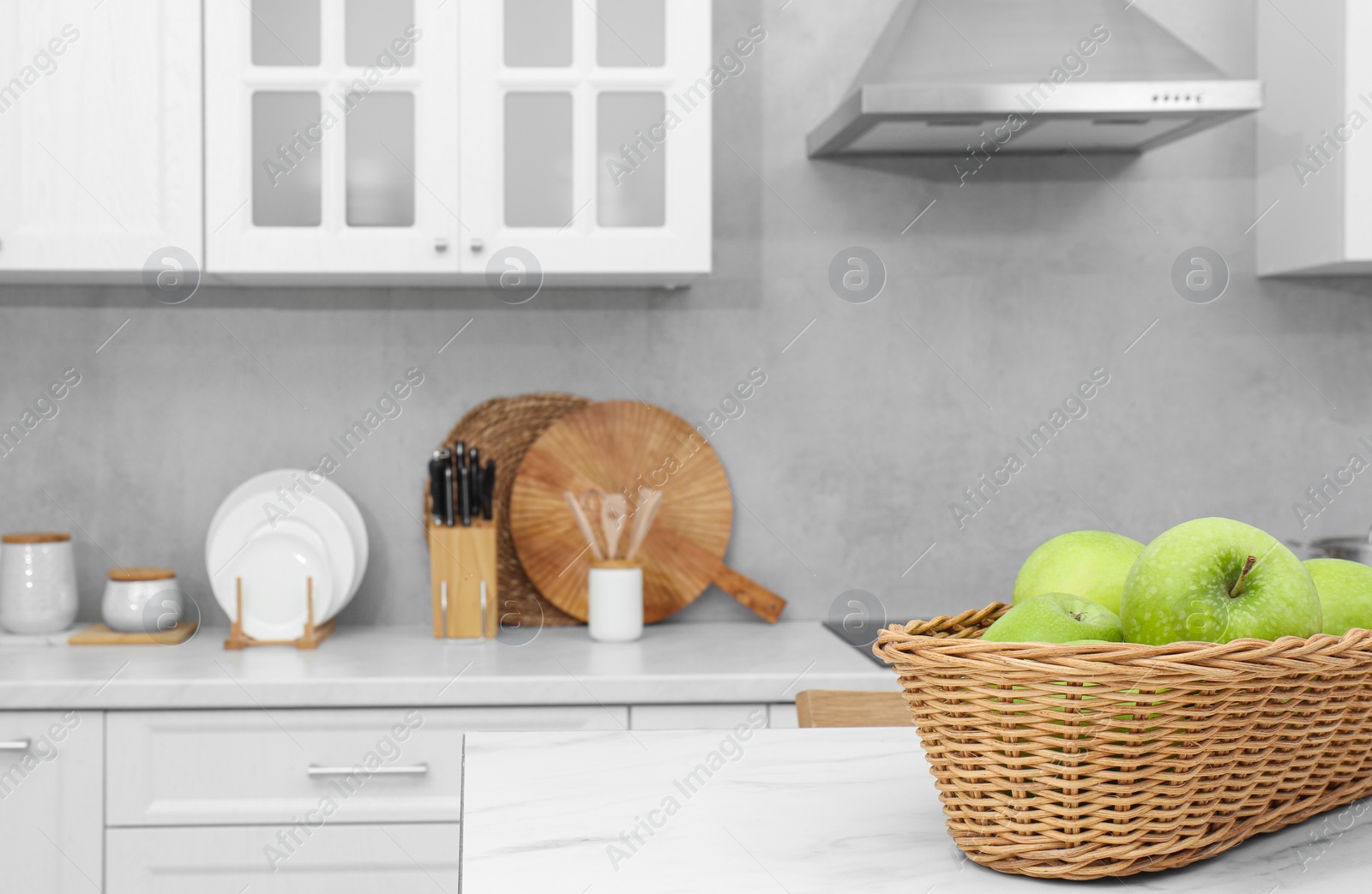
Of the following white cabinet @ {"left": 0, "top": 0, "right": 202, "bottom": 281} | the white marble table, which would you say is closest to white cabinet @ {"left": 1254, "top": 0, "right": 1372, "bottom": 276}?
the white marble table

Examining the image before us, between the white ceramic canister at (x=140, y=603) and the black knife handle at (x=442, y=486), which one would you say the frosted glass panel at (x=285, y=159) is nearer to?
the black knife handle at (x=442, y=486)

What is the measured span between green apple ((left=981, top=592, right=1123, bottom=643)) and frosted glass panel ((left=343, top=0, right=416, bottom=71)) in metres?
1.70

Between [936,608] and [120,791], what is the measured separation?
1580 millimetres

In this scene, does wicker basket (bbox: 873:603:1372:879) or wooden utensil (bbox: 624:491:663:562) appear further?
wooden utensil (bbox: 624:491:663:562)

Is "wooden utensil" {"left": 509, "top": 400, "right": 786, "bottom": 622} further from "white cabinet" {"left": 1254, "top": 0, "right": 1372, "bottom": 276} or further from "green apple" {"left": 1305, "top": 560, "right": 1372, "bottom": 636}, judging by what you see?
"green apple" {"left": 1305, "top": 560, "right": 1372, "bottom": 636}

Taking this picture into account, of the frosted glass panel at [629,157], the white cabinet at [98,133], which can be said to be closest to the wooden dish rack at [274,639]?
the white cabinet at [98,133]

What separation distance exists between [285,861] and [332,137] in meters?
1.23

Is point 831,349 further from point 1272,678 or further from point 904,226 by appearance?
point 1272,678

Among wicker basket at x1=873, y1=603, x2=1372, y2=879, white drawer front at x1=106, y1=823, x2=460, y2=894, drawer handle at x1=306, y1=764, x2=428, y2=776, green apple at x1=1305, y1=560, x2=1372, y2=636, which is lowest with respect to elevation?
white drawer front at x1=106, y1=823, x2=460, y2=894

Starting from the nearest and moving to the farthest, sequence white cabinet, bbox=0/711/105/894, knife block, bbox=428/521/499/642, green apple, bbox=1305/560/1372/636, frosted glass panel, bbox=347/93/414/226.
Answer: green apple, bbox=1305/560/1372/636 < white cabinet, bbox=0/711/105/894 < frosted glass panel, bbox=347/93/414/226 < knife block, bbox=428/521/499/642

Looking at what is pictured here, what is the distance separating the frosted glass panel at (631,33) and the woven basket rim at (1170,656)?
5.33 feet

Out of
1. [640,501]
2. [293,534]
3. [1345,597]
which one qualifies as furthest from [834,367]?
[1345,597]

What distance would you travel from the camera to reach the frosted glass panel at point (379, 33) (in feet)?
6.66

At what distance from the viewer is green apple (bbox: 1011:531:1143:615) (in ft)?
2.43
